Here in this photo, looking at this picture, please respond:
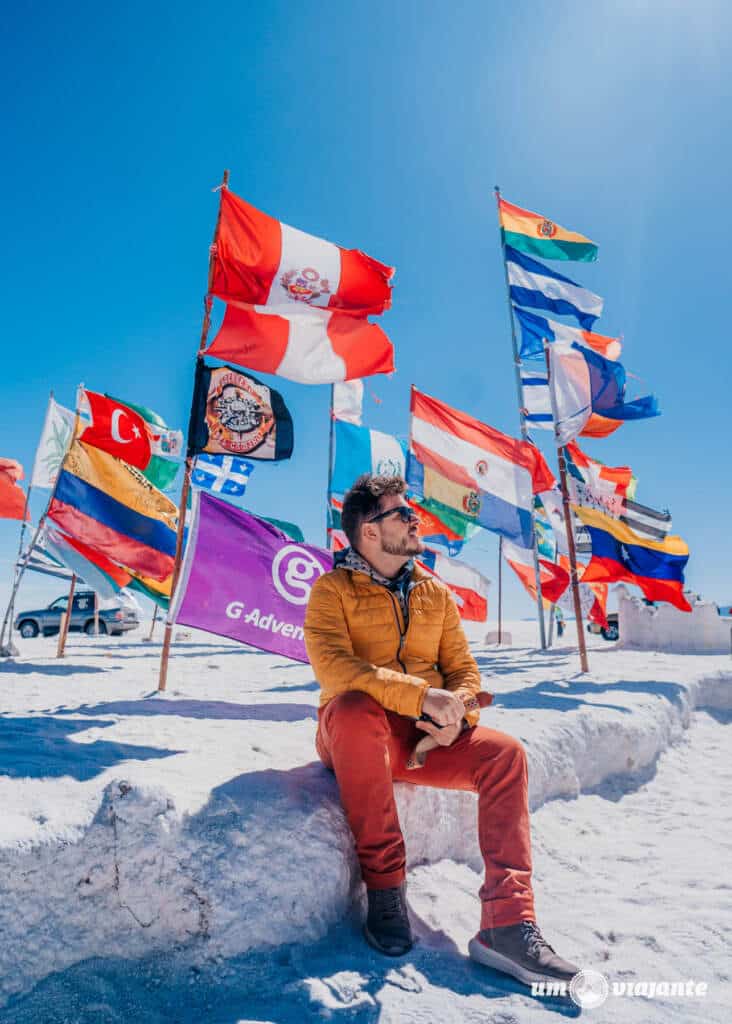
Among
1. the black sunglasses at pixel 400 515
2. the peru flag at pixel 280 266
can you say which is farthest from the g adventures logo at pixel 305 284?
the black sunglasses at pixel 400 515

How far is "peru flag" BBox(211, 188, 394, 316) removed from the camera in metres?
5.42

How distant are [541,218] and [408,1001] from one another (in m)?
13.4

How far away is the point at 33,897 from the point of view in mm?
1748

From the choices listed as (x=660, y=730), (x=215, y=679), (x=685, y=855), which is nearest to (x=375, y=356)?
(x=215, y=679)

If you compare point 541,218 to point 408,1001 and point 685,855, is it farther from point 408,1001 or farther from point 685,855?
point 408,1001

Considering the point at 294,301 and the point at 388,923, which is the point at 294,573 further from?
the point at 388,923

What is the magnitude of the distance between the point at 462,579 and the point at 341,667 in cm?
963

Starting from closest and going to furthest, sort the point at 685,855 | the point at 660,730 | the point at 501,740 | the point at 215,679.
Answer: the point at 501,740
the point at 685,855
the point at 660,730
the point at 215,679

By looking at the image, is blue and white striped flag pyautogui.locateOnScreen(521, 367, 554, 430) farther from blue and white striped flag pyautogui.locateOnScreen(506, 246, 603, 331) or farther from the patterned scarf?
the patterned scarf

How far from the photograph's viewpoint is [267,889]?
2012 millimetres

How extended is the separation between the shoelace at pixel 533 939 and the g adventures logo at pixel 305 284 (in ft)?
17.1

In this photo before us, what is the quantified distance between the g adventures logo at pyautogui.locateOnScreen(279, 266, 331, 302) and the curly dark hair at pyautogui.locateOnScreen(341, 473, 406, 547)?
3496 mm

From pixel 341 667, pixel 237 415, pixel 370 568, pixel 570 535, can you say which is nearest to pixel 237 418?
pixel 237 415

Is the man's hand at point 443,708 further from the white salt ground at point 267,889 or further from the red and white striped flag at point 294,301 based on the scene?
the red and white striped flag at point 294,301
